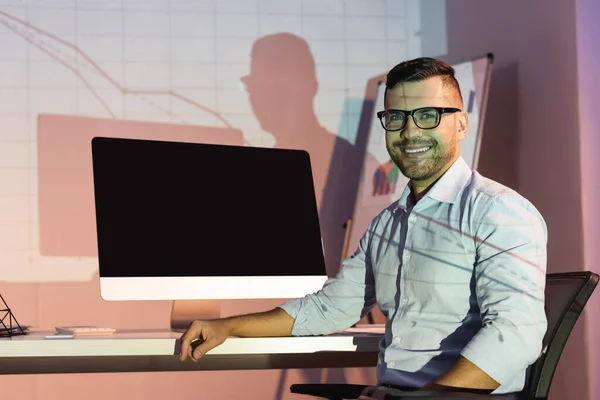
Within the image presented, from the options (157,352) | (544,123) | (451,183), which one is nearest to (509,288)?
(451,183)

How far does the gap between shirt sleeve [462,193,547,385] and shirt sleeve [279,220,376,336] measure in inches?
16.8

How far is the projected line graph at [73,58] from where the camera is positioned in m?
3.95

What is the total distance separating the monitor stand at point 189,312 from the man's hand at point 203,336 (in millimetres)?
326

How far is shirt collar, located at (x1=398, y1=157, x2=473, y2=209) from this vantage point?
188 cm

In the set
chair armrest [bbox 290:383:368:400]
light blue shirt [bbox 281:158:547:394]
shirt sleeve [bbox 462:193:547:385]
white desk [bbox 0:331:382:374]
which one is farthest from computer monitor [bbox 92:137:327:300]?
shirt sleeve [bbox 462:193:547:385]

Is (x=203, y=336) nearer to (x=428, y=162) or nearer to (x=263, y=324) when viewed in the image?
(x=263, y=324)

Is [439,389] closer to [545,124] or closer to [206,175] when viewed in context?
[206,175]

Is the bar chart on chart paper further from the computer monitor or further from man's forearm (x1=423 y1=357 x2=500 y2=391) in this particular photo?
man's forearm (x1=423 y1=357 x2=500 y2=391)

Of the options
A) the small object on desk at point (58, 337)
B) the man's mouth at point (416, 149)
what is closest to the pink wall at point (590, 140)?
the man's mouth at point (416, 149)

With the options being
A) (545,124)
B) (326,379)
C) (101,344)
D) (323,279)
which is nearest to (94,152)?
(101,344)

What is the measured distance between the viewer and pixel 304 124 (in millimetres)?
4176

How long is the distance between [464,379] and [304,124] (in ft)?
8.71

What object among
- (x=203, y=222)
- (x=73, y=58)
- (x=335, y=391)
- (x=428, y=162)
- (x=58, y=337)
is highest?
(x=73, y=58)

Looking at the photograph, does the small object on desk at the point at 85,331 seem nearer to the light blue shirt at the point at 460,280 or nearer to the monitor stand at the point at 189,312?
the monitor stand at the point at 189,312
